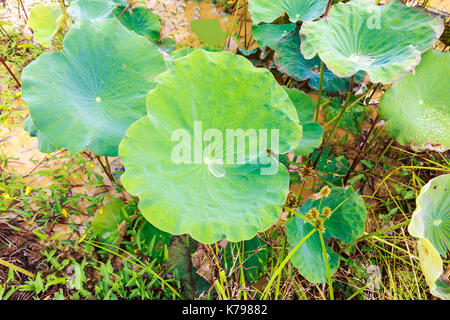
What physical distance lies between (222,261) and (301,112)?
1.02m

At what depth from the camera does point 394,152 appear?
229cm

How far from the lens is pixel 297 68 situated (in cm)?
191

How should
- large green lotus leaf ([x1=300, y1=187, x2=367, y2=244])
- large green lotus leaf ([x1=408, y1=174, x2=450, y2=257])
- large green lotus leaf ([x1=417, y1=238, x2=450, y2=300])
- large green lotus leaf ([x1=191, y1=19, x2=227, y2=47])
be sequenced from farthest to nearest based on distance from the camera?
large green lotus leaf ([x1=191, y1=19, x2=227, y2=47]) → large green lotus leaf ([x1=300, y1=187, x2=367, y2=244]) → large green lotus leaf ([x1=408, y1=174, x2=450, y2=257]) → large green lotus leaf ([x1=417, y1=238, x2=450, y2=300])

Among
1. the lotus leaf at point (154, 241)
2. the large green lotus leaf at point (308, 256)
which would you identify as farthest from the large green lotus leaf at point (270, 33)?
the lotus leaf at point (154, 241)

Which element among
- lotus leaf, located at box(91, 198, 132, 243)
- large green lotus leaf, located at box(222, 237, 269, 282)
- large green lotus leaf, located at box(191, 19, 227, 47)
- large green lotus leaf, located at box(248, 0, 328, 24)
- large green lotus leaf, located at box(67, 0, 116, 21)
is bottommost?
large green lotus leaf, located at box(222, 237, 269, 282)

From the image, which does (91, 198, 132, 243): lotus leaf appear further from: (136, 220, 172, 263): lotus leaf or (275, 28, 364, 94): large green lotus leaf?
(275, 28, 364, 94): large green lotus leaf

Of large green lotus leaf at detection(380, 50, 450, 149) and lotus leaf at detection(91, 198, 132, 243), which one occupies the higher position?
large green lotus leaf at detection(380, 50, 450, 149)

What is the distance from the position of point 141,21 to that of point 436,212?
7.44 ft

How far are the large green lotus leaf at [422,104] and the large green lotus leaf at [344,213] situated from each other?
43 centimetres

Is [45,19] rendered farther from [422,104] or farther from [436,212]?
[436,212]

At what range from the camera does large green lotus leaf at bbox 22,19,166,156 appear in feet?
4.64

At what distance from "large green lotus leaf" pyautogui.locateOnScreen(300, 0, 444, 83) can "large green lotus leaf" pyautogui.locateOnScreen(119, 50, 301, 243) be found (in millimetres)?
366

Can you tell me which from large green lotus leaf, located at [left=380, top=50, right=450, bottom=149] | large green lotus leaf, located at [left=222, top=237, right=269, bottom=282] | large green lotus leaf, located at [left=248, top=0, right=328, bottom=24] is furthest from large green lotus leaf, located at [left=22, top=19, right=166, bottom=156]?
large green lotus leaf, located at [left=380, top=50, right=450, bottom=149]
